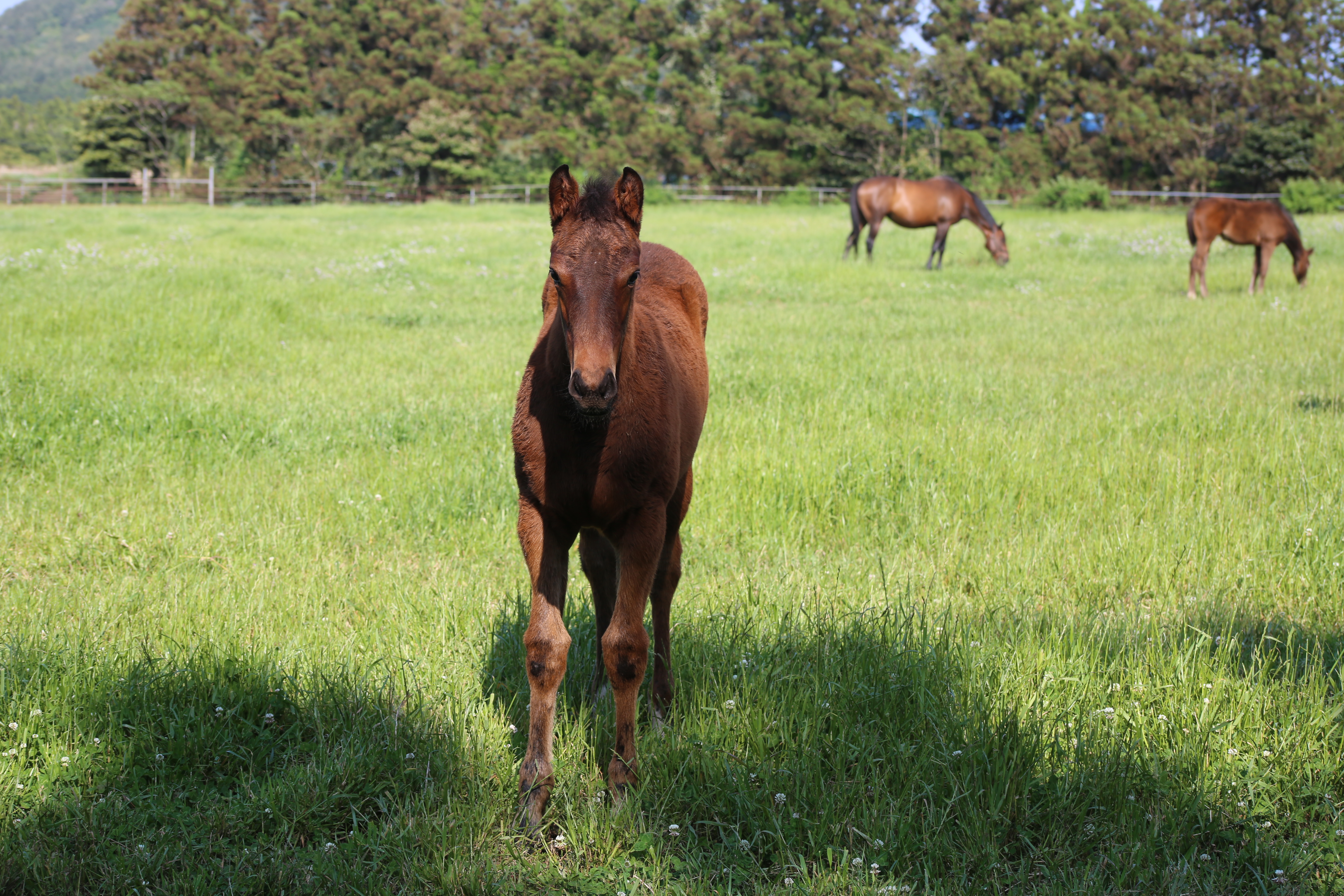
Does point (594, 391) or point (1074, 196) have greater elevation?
point (1074, 196)

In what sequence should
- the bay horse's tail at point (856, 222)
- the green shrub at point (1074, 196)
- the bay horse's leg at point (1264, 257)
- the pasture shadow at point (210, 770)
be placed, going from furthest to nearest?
1. the green shrub at point (1074, 196)
2. the bay horse's tail at point (856, 222)
3. the bay horse's leg at point (1264, 257)
4. the pasture shadow at point (210, 770)

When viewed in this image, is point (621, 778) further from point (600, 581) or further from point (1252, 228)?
point (1252, 228)

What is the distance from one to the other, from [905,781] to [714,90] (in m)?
62.7

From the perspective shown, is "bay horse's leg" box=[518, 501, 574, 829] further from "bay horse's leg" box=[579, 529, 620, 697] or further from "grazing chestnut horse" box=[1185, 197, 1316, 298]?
"grazing chestnut horse" box=[1185, 197, 1316, 298]

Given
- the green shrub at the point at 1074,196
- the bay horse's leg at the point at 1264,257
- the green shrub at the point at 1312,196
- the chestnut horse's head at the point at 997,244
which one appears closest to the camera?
the bay horse's leg at the point at 1264,257

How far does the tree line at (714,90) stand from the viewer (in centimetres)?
5059

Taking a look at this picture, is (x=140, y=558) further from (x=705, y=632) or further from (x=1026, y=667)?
(x=1026, y=667)

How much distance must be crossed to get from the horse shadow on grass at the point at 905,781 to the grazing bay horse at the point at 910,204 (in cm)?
1916

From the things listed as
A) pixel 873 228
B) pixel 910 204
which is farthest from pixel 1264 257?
pixel 873 228

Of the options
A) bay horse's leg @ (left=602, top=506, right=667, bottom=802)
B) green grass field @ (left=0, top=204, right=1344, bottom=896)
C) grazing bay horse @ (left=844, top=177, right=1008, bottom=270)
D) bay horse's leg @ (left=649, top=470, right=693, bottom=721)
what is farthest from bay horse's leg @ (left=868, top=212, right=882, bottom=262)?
bay horse's leg @ (left=602, top=506, right=667, bottom=802)

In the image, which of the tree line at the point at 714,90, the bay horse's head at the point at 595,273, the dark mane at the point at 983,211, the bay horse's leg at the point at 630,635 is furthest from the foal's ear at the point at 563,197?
the tree line at the point at 714,90

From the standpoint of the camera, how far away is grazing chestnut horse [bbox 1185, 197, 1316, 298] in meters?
15.6

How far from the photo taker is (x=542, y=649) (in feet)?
9.34

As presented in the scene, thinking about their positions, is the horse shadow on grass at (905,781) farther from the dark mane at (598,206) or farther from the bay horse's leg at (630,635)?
the dark mane at (598,206)
